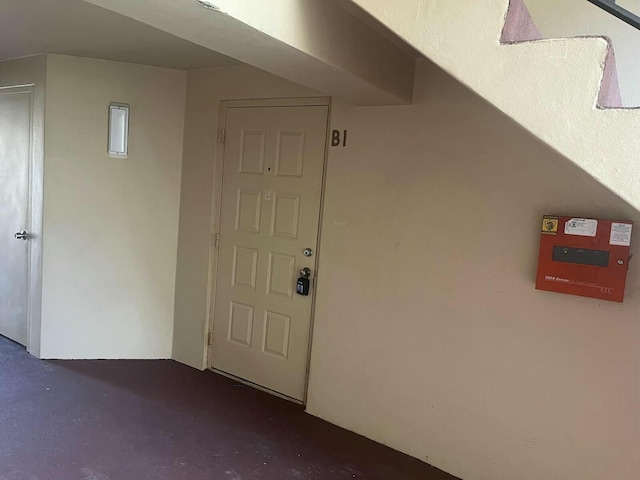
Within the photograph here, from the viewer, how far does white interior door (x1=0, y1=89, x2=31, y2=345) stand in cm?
362

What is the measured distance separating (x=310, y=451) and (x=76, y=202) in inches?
93.0

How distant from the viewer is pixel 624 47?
2.06m

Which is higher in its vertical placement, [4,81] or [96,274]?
[4,81]

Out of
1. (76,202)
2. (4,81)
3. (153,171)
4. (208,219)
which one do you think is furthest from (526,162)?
(4,81)

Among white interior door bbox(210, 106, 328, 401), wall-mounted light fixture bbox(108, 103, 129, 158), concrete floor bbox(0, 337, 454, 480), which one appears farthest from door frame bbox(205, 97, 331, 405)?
wall-mounted light fixture bbox(108, 103, 129, 158)

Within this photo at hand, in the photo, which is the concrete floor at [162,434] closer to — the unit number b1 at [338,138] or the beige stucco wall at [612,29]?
the unit number b1 at [338,138]

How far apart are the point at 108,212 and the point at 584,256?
10.1 ft

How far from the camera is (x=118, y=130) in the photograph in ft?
11.4

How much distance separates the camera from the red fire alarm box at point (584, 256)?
205 centimetres

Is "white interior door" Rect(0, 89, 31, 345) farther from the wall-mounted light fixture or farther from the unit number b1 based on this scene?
the unit number b1

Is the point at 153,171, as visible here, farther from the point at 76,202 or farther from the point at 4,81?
the point at 4,81

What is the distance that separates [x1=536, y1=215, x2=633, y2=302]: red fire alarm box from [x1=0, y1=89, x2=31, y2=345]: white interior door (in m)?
3.52

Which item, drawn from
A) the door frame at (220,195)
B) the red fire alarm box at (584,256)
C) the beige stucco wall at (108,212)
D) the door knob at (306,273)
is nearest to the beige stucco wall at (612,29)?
the red fire alarm box at (584,256)

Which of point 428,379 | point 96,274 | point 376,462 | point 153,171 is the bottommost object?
point 376,462
